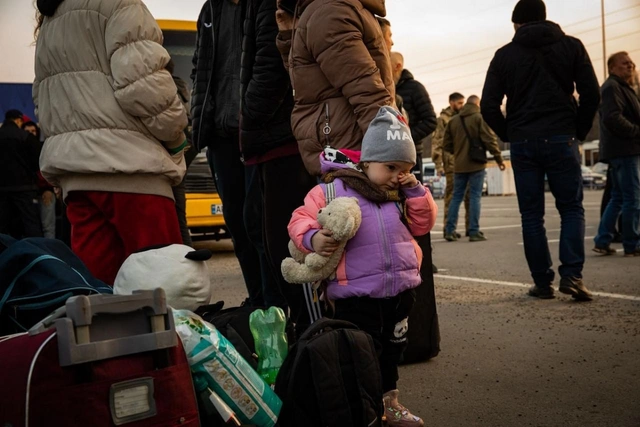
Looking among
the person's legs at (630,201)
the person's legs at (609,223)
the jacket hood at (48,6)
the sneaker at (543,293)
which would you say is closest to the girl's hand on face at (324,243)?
the jacket hood at (48,6)

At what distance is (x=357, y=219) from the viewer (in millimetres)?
3125

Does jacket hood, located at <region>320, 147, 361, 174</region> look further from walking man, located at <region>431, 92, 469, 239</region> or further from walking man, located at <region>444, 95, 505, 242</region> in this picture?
walking man, located at <region>431, 92, 469, 239</region>

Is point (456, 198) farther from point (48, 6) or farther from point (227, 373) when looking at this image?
point (227, 373)

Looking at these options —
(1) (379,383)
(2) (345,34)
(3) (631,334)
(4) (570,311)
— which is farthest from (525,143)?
(1) (379,383)

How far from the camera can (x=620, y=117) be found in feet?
27.4

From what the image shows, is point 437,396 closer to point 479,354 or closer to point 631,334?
point 479,354

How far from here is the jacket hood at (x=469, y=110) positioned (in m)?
11.6

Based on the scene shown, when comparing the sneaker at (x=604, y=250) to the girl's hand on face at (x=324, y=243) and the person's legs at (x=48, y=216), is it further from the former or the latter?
the person's legs at (x=48, y=216)

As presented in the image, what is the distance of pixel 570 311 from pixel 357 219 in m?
2.91

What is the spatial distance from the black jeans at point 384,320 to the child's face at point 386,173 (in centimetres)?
45

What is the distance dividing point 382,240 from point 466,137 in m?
8.33

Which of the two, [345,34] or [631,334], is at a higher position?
[345,34]

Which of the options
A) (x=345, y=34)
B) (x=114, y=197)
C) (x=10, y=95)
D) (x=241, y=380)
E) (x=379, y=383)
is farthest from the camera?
(x=10, y=95)

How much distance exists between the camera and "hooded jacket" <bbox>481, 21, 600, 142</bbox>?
6.01 metres
